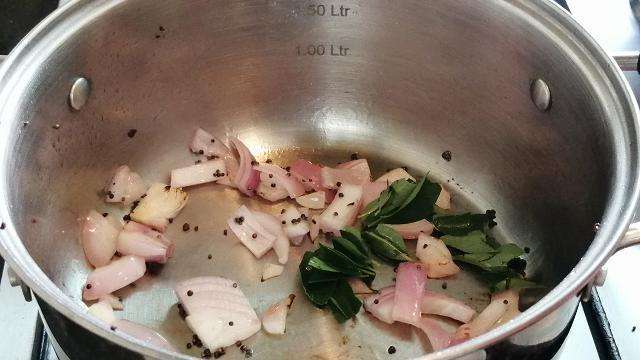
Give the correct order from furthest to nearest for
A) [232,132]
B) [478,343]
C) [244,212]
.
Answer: [232,132]
[244,212]
[478,343]

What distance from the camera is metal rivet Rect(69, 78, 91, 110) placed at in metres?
1.13

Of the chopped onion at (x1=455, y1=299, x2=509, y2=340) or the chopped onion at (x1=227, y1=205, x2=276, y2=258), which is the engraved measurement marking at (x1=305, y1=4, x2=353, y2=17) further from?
the chopped onion at (x1=455, y1=299, x2=509, y2=340)

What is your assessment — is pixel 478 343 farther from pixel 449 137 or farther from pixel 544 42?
pixel 449 137

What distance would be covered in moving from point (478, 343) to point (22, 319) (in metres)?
0.68

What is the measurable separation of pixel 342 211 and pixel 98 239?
393 mm

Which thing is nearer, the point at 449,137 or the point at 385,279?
the point at 385,279

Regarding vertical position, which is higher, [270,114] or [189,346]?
[270,114]

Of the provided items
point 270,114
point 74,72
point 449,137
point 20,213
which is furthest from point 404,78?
point 20,213

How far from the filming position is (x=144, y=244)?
115 centimetres

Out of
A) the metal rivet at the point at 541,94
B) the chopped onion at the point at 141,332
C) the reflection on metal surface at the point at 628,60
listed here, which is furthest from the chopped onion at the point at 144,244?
the reflection on metal surface at the point at 628,60

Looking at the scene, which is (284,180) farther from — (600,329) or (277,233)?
(600,329)

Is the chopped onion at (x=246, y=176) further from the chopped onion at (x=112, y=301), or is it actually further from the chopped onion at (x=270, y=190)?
the chopped onion at (x=112, y=301)

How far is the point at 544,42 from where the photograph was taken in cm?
110

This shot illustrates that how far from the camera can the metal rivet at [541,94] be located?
1.15 meters
